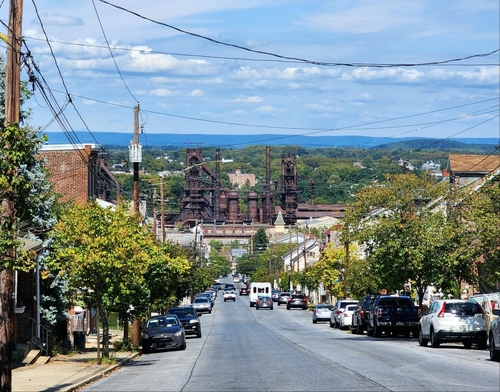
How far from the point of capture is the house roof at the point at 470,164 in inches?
2302

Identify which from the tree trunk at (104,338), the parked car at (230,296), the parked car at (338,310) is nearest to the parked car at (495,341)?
the tree trunk at (104,338)

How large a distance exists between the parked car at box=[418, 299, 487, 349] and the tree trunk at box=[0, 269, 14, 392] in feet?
53.6

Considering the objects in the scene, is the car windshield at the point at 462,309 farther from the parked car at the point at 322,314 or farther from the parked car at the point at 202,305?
the parked car at the point at 202,305

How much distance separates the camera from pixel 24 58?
68.8 feet

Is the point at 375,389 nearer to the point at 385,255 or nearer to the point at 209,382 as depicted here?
the point at 209,382

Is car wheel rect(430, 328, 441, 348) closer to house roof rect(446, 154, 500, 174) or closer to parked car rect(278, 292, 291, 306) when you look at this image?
house roof rect(446, 154, 500, 174)

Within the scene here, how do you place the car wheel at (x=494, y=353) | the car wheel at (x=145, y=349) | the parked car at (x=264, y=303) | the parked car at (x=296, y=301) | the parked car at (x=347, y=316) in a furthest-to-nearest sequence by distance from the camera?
the parked car at (x=264, y=303), the parked car at (x=296, y=301), the parked car at (x=347, y=316), the car wheel at (x=145, y=349), the car wheel at (x=494, y=353)

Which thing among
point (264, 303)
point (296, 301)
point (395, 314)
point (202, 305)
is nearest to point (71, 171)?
point (395, 314)

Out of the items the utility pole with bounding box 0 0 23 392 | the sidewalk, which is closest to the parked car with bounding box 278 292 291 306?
the sidewalk

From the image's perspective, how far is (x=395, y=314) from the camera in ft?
127

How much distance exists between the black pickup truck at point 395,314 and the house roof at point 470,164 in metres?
20.9

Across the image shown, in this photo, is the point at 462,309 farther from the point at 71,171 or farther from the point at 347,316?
the point at 71,171

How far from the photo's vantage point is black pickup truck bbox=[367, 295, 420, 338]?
3866 cm

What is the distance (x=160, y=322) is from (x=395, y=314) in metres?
9.79
